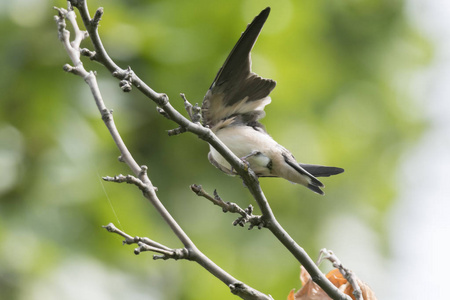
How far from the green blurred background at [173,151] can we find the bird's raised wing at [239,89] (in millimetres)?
1728

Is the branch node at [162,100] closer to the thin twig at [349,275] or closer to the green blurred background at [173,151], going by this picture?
the thin twig at [349,275]

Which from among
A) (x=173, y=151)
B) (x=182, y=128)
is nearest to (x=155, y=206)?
(x=182, y=128)

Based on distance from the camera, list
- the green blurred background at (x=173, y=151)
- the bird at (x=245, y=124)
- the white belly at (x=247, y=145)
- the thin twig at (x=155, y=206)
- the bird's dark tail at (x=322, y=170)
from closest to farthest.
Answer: the thin twig at (x=155, y=206), the bird at (x=245, y=124), the white belly at (x=247, y=145), the bird's dark tail at (x=322, y=170), the green blurred background at (x=173, y=151)

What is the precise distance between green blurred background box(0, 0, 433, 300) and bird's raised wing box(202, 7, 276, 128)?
1.73m

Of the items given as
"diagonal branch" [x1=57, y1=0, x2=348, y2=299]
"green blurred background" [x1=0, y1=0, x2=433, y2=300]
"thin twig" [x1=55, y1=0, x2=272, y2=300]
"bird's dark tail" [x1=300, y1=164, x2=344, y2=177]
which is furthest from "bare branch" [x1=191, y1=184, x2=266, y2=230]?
"green blurred background" [x1=0, y1=0, x2=433, y2=300]

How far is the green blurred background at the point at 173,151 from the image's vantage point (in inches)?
170

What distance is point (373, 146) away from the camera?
21.5ft

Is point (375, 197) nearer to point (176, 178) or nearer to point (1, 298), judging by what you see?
point (176, 178)

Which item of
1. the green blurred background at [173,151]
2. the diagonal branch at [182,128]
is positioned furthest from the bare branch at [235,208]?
the green blurred background at [173,151]

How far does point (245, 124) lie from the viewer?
2775 mm

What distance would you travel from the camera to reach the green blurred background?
14.2 feet

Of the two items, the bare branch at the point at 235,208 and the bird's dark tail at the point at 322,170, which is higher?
the bird's dark tail at the point at 322,170

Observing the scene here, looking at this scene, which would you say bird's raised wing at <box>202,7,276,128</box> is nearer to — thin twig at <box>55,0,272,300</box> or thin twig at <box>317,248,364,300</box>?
thin twig at <box>55,0,272,300</box>

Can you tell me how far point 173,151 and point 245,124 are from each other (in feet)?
8.12
